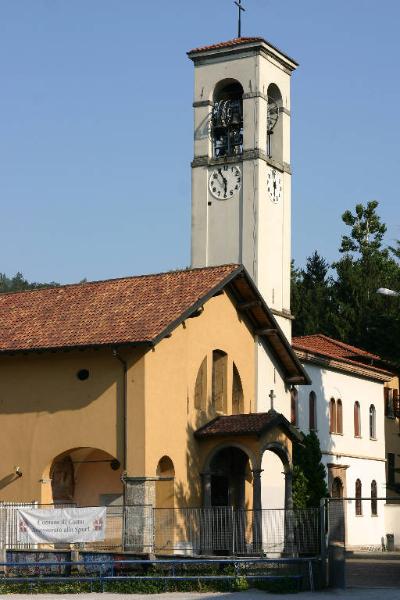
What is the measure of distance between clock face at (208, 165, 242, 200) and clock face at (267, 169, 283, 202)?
1441 millimetres

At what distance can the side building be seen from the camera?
5231cm

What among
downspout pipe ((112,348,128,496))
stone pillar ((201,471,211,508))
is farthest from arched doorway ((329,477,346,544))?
stone pillar ((201,471,211,508))

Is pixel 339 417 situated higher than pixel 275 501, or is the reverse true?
pixel 339 417

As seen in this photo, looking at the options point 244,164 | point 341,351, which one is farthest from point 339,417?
point 244,164

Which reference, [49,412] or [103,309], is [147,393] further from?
[103,309]

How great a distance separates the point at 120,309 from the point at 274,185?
67.4 feet

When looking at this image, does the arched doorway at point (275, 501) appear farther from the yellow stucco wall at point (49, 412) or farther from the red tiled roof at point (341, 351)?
the red tiled roof at point (341, 351)

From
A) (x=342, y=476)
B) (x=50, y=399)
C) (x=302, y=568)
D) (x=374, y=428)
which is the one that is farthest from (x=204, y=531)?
(x=374, y=428)

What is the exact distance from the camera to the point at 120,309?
36281 millimetres

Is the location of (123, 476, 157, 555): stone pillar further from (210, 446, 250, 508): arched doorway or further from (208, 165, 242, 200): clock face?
(208, 165, 242, 200): clock face

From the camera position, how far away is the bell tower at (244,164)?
53.8 metres

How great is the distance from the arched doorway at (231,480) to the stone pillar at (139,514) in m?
4.77

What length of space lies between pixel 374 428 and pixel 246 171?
13312mm

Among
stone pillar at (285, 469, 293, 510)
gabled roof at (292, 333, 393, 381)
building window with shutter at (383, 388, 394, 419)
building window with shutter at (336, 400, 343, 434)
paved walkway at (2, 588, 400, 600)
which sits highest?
gabled roof at (292, 333, 393, 381)
